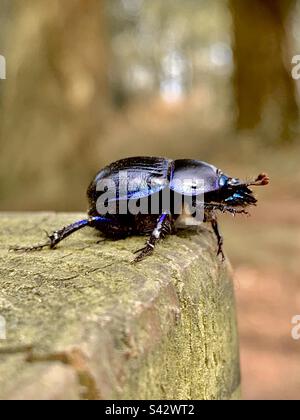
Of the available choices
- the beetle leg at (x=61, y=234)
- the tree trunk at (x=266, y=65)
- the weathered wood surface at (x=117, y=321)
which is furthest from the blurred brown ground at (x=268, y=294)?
the tree trunk at (x=266, y=65)

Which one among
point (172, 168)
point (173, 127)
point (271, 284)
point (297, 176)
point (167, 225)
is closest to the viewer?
point (167, 225)

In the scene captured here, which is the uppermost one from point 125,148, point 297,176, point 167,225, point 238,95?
point 238,95

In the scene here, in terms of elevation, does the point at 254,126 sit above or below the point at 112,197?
above

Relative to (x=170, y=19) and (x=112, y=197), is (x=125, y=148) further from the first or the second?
(x=112, y=197)

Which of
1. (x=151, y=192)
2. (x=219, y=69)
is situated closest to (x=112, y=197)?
(x=151, y=192)

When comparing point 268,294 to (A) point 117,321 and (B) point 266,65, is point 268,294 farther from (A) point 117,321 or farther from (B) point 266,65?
(B) point 266,65

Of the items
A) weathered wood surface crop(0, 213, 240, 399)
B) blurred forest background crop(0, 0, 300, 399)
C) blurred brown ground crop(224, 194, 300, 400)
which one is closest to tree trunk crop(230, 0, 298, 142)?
blurred forest background crop(0, 0, 300, 399)

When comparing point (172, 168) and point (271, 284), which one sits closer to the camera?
point (172, 168)

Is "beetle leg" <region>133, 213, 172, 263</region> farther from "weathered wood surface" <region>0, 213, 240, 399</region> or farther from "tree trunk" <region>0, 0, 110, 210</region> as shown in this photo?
"tree trunk" <region>0, 0, 110, 210</region>
